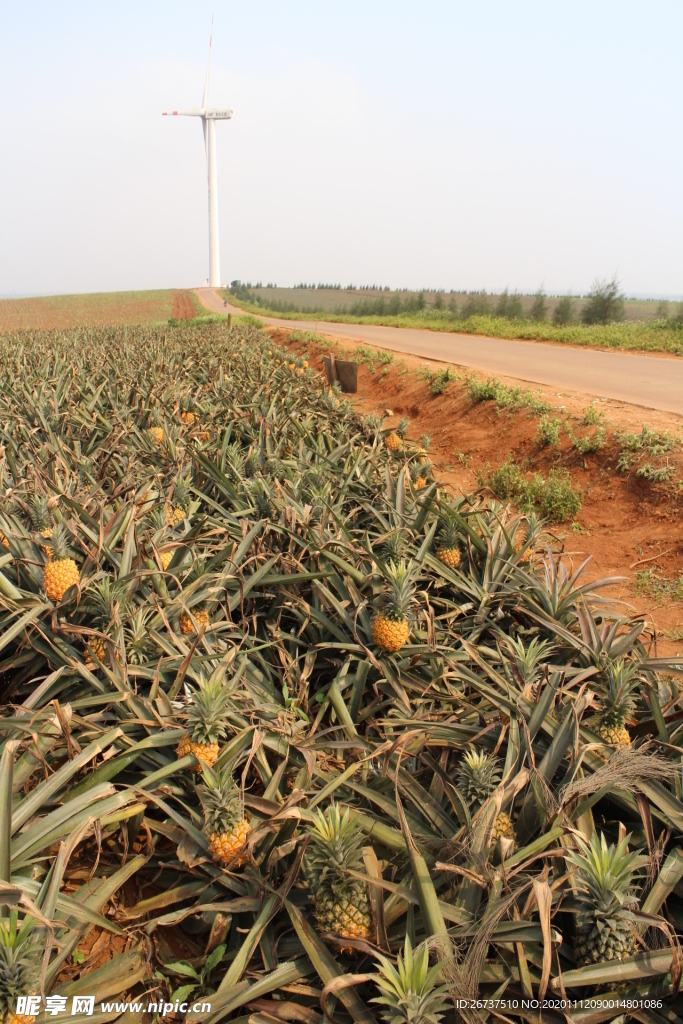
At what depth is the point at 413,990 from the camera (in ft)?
3.33

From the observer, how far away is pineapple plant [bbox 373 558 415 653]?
192 cm

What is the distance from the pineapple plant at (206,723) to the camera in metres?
1.44

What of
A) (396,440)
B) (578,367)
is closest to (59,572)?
(396,440)

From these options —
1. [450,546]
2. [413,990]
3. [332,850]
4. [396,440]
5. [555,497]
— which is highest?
[396,440]

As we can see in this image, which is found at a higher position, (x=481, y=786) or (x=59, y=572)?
(x=59, y=572)

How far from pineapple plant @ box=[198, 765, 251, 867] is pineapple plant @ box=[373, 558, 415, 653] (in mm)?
772

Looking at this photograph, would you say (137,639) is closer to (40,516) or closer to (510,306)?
(40,516)

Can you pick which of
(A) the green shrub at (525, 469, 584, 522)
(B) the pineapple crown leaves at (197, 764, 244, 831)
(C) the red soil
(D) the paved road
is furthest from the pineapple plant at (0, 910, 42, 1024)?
(D) the paved road

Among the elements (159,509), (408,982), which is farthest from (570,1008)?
(159,509)

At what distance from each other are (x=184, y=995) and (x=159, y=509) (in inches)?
67.4

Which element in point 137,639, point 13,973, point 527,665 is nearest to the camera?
point 13,973

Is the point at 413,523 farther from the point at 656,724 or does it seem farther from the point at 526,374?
the point at 526,374

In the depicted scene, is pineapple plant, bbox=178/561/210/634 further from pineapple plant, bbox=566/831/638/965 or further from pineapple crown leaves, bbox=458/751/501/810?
pineapple plant, bbox=566/831/638/965

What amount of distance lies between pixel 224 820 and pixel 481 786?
22.5 inches
